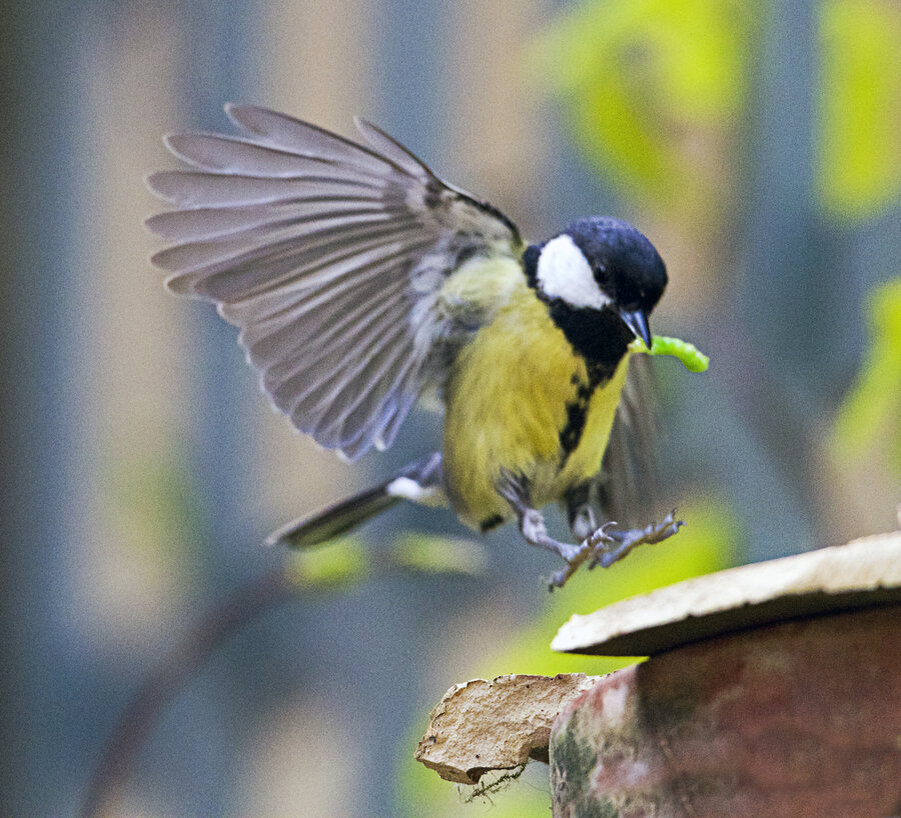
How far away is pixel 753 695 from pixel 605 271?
516 millimetres

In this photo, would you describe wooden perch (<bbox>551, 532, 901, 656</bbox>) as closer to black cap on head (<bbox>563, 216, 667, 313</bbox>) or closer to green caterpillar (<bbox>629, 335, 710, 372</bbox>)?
green caterpillar (<bbox>629, 335, 710, 372</bbox>)

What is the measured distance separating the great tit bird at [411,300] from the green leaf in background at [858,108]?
145 millimetres

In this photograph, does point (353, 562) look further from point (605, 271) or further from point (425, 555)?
point (605, 271)

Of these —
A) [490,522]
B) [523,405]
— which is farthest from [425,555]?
[523,405]

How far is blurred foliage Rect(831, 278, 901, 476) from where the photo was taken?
695mm

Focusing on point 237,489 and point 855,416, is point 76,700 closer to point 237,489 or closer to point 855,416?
point 237,489

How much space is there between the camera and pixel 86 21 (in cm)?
169

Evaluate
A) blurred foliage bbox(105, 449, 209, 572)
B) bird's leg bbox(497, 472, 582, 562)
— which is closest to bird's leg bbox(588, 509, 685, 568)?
bird's leg bbox(497, 472, 582, 562)

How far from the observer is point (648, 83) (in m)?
0.96

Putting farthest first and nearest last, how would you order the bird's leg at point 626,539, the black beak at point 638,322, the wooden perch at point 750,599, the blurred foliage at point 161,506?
the blurred foliage at point 161,506 < the black beak at point 638,322 < the bird's leg at point 626,539 < the wooden perch at point 750,599

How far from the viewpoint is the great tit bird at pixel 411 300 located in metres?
0.85

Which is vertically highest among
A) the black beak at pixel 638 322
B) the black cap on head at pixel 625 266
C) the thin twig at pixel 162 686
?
the black cap on head at pixel 625 266

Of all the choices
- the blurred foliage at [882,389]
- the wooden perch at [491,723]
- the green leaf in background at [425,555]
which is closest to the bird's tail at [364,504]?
the green leaf in background at [425,555]

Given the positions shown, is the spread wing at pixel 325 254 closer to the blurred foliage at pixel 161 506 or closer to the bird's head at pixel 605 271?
the bird's head at pixel 605 271
